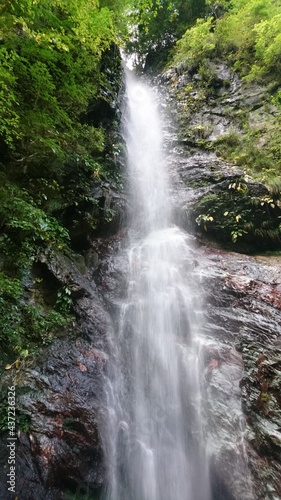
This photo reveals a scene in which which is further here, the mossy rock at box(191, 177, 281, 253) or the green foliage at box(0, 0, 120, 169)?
the mossy rock at box(191, 177, 281, 253)

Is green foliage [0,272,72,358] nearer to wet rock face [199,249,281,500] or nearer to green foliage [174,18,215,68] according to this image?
wet rock face [199,249,281,500]

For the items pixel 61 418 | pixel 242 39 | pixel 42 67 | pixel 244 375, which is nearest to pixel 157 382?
pixel 244 375

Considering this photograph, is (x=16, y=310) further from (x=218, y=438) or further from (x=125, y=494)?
(x=218, y=438)

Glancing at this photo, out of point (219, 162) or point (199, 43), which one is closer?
point (219, 162)

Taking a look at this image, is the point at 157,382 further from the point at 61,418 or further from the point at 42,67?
the point at 42,67

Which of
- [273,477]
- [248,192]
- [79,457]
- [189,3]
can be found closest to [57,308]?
[79,457]

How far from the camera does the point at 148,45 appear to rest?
62.0 ft

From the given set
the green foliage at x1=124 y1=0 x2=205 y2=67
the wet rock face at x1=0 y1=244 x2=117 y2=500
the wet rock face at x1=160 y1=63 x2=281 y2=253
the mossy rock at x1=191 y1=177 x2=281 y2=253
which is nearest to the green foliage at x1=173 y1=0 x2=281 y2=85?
the wet rock face at x1=160 y1=63 x2=281 y2=253

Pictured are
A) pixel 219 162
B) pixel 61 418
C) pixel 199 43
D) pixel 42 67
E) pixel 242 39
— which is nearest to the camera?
pixel 61 418

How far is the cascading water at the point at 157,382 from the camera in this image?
411cm

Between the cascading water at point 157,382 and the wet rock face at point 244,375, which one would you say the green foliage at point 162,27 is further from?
the wet rock face at point 244,375

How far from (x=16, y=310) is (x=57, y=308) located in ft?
2.89

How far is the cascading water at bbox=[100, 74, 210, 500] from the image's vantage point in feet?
13.5

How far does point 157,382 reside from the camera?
5.09 meters
